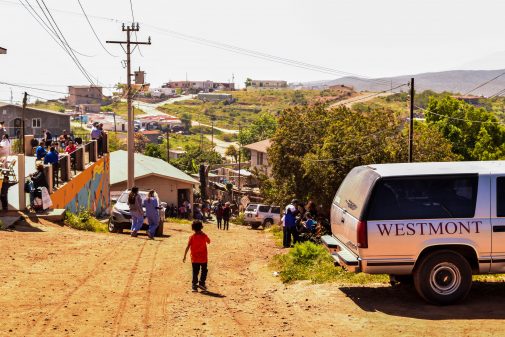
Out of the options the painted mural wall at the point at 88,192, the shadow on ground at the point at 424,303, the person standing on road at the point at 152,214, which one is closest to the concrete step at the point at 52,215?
the painted mural wall at the point at 88,192

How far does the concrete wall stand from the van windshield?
38070 millimetres

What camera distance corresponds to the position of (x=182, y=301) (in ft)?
39.4

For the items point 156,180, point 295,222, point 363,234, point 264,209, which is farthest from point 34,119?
point 363,234

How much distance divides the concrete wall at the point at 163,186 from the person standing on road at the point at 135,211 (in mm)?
26712

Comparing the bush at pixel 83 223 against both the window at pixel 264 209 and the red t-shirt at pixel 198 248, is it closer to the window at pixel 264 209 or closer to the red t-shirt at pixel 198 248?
the red t-shirt at pixel 198 248

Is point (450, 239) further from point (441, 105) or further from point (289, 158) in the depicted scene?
point (441, 105)

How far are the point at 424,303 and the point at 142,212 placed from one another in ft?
42.8

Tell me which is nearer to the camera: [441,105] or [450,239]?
[450,239]

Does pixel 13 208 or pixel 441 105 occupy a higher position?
pixel 441 105

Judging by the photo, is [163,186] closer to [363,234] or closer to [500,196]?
[363,234]

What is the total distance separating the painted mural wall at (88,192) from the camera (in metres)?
26.6

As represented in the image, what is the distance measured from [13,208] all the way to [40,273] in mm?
8081

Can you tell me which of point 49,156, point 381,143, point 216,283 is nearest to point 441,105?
point 381,143

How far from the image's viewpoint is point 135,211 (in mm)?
22422
